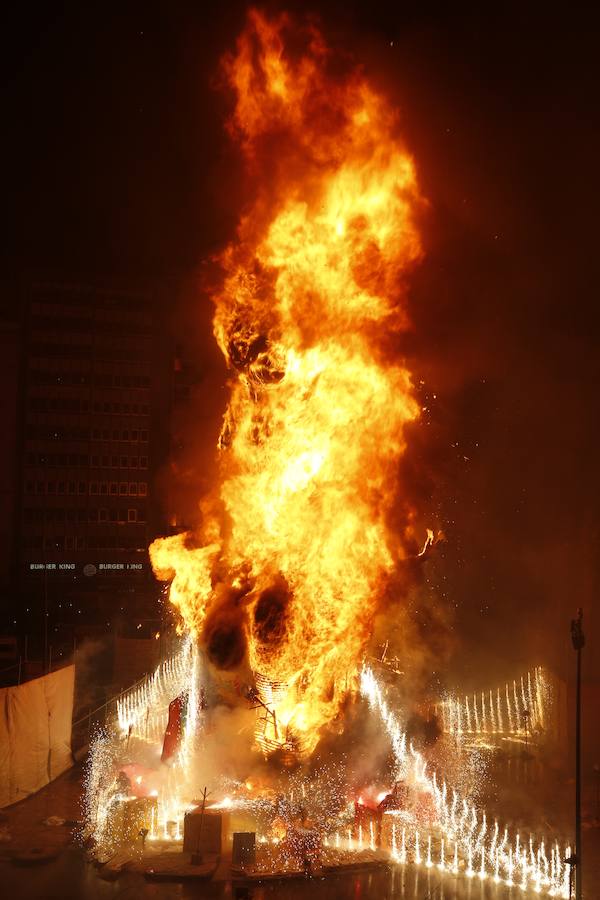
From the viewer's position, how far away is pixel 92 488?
143 feet

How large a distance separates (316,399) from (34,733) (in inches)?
315

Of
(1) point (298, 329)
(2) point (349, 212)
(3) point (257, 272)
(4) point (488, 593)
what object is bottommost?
(4) point (488, 593)

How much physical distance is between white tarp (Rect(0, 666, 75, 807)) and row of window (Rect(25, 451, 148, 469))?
30.3 m

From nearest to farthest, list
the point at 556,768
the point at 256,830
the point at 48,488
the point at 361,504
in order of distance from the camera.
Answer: the point at 256,830 → the point at 361,504 → the point at 556,768 → the point at 48,488

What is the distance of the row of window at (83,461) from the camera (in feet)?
141

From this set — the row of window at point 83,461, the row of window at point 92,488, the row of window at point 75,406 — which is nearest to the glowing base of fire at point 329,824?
the row of window at point 92,488

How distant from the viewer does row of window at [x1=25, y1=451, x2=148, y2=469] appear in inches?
1693

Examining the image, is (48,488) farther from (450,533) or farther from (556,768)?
(556,768)

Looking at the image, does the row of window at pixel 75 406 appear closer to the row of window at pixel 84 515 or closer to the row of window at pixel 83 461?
the row of window at pixel 83 461

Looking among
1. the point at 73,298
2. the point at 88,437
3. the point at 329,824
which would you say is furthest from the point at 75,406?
the point at 329,824

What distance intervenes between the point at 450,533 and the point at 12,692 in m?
18.1

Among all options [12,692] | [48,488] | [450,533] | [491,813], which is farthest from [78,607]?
[491,813]

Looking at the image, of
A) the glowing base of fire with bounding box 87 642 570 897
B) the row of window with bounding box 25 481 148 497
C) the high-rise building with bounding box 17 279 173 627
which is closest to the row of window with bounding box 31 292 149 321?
the high-rise building with bounding box 17 279 173 627

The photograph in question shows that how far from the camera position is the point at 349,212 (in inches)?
553
